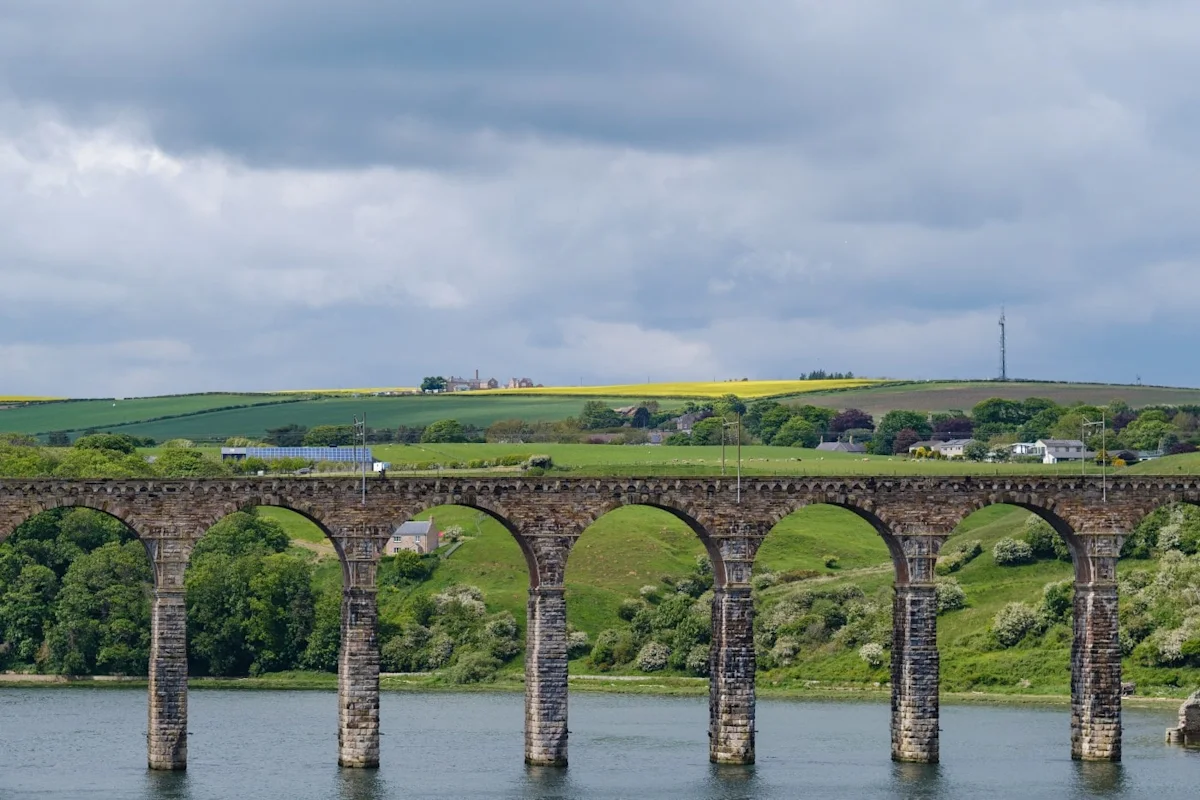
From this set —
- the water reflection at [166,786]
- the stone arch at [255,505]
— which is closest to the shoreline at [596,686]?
the stone arch at [255,505]

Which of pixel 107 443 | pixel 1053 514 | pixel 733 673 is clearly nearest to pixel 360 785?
pixel 733 673

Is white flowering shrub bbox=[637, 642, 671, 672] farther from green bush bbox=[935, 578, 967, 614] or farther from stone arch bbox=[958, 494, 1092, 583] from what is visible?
stone arch bbox=[958, 494, 1092, 583]

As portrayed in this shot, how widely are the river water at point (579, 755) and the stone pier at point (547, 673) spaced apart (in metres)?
1.53

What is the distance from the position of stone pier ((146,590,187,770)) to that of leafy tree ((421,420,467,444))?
334 feet

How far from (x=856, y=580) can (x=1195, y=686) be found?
30.9 meters

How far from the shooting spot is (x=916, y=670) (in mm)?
93875

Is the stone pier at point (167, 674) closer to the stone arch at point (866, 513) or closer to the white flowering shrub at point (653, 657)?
the stone arch at point (866, 513)

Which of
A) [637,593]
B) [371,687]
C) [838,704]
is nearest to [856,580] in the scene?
[637,593]

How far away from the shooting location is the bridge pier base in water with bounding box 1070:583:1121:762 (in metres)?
95.6

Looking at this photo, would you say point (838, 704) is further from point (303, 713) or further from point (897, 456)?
point (897, 456)

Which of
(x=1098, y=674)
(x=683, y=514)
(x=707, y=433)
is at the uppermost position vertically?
(x=707, y=433)

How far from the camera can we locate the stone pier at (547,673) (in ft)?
300

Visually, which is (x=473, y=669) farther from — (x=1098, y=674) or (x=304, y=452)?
(x=1098, y=674)

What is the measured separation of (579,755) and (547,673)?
7.94m
